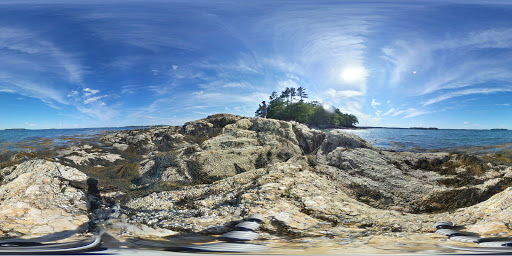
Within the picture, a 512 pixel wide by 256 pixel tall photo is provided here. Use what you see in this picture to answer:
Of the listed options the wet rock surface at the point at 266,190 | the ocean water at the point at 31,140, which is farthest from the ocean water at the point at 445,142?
the ocean water at the point at 31,140

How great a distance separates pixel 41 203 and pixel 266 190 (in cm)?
448

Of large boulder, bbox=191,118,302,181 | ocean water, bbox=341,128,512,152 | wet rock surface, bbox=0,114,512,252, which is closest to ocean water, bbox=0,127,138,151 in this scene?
wet rock surface, bbox=0,114,512,252

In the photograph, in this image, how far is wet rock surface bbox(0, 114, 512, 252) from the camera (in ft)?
12.0

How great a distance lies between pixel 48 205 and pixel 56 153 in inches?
270

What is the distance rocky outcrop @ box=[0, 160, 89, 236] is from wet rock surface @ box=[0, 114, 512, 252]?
22mm

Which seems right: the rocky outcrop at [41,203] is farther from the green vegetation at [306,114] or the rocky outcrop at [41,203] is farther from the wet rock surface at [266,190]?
the green vegetation at [306,114]

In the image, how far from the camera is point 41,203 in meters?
4.14

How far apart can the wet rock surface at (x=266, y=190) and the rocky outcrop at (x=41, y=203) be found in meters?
0.02

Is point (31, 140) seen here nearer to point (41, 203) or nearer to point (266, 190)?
point (41, 203)

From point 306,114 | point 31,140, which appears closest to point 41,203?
point 31,140

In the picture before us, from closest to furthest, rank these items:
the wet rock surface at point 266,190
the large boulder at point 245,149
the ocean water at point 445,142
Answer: the wet rock surface at point 266,190 → the large boulder at point 245,149 → the ocean water at point 445,142

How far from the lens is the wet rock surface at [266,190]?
3672mm

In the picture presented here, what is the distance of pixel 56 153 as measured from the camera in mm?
9219

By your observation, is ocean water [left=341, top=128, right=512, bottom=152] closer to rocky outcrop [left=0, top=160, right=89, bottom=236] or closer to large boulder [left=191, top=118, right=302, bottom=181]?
large boulder [left=191, top=118, right=302, bottom=181]
